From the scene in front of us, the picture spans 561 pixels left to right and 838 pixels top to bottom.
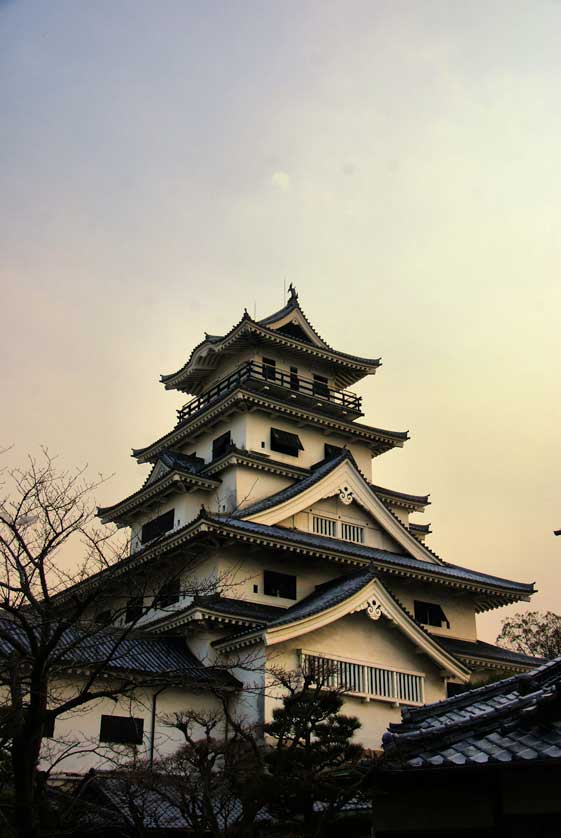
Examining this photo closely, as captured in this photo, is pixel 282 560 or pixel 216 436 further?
pixel 216 436

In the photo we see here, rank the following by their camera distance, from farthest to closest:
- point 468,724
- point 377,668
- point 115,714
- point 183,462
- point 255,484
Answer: point 183,462 < point 255,484 < point 377,668 < point 115,714 < point 468,724

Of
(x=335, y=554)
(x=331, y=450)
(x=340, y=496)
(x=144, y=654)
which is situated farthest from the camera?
(x=331, y=450)

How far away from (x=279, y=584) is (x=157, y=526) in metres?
7.33

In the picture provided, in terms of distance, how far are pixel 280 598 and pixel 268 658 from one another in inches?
178

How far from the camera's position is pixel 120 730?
2191cm

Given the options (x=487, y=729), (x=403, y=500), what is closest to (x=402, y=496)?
(x=403, y=500)

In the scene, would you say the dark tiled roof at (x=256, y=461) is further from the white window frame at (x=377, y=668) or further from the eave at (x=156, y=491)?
the white window frame at (x=377, y=668)

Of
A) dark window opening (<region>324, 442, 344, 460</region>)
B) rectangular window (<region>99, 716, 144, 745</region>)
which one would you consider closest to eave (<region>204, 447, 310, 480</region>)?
dark window opening (<region>324, 442, 344, 460</region>)

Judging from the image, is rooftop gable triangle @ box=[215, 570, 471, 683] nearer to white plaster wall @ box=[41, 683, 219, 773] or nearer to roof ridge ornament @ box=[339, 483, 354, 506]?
white plaster wall @ box=[41, 683, 219, 773]

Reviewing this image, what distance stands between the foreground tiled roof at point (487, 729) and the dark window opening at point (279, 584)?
18.1 m

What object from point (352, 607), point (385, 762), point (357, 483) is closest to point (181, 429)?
point (357, 483)

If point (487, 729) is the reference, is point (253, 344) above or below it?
above

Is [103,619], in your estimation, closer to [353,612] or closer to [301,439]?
[353,612]

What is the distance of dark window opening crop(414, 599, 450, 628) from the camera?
3050cm
